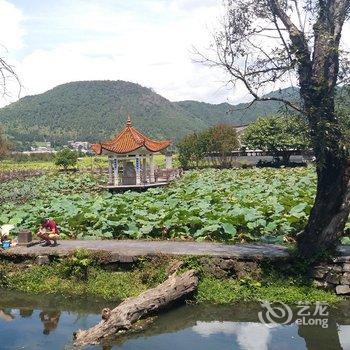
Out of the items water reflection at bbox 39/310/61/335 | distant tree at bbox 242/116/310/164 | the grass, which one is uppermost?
distant tree at bbox 242/116/310/164

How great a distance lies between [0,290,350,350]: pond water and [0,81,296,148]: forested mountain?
454ft

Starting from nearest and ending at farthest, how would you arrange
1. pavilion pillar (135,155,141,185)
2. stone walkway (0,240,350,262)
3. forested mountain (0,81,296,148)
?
stone walkway (0,240,350,262) → pavilion pillar (135,155,141,185) → forested mountain (0,81,296,148)

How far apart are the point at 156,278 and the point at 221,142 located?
36.6 meters

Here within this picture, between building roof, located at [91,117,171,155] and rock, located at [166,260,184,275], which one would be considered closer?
rock, located at [166,260,184,275]

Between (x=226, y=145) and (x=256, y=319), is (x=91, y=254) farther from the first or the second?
(x=226, y=145)

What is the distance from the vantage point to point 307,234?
34.9 feet

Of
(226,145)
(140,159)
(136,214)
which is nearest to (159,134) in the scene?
(226,145)

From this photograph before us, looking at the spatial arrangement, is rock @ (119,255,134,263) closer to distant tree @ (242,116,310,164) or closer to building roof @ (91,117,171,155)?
building roof @ (91,117,171,155)

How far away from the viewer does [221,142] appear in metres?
46.8

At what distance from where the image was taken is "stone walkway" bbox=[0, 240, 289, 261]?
11.0m

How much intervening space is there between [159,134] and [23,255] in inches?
5454

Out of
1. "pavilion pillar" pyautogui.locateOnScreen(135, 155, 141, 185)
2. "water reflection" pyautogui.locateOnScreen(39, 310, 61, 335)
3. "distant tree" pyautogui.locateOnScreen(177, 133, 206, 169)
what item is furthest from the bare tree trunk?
"distant tree" pyautogui.locateOnScreen(177, 133, 206, 169)

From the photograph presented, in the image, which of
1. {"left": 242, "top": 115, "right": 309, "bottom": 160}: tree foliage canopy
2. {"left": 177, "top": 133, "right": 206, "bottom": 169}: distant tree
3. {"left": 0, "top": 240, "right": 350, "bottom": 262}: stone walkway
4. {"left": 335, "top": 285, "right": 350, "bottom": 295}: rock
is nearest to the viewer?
{"left": 335, "top": 285, "right": 350, "bottom": 295}: rock

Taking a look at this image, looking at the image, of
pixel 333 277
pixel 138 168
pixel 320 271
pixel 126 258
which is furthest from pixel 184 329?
pixel 138 168
